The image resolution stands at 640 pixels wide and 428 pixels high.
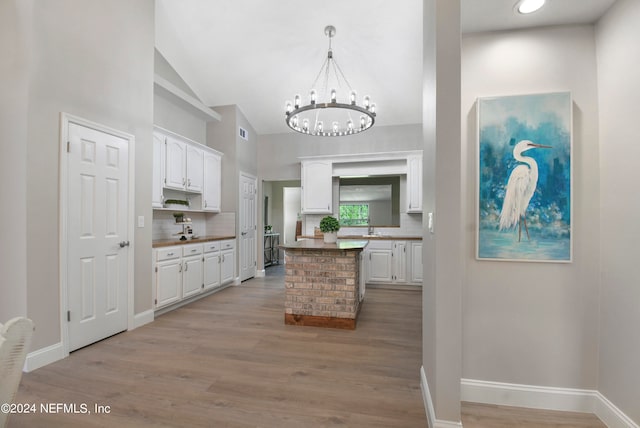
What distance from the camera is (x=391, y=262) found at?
5.29 metres

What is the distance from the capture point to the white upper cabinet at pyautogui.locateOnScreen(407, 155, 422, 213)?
5312mm

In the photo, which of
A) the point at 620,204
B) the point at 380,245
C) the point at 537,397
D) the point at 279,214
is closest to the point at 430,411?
the point at 537,397

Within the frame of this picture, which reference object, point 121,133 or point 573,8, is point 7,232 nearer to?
point 121,133

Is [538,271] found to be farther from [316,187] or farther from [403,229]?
[316,187]

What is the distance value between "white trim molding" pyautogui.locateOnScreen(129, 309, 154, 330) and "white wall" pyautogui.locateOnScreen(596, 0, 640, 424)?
4.17 meters

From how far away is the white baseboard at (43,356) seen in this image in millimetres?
2285

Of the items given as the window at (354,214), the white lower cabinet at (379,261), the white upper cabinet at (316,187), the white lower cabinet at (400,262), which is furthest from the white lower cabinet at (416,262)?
the white upper cabinet at (316,187)

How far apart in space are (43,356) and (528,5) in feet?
14.3

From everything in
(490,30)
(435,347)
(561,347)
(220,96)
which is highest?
(220,96)

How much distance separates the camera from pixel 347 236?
564cm

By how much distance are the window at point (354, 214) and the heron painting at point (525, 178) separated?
394cm

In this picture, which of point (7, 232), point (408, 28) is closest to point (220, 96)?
point (408, 28)

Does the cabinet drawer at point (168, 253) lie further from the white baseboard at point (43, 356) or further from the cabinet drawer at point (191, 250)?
the white baseboard at point (43, 356)

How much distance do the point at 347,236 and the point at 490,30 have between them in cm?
410
